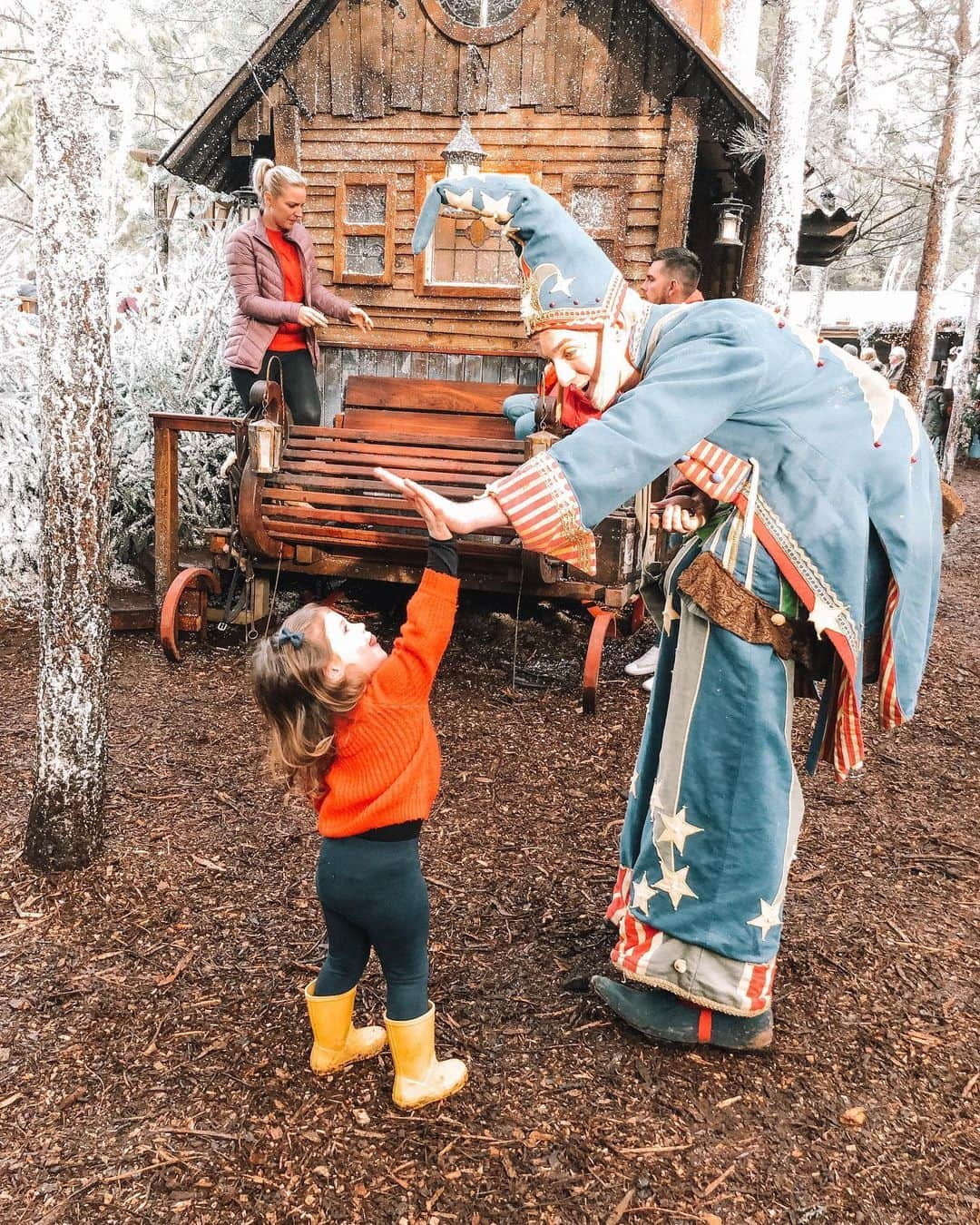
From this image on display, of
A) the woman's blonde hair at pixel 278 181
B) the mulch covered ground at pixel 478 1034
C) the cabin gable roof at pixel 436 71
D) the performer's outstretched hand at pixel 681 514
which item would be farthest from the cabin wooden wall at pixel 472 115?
the performer's outstretched hand at pixel 681 514

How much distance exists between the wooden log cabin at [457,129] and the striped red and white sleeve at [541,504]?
235 inches

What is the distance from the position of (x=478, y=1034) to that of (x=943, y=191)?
11656 mm

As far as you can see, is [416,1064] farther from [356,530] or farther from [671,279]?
[671,279]

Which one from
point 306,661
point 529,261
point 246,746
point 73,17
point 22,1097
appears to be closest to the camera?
point 306,661

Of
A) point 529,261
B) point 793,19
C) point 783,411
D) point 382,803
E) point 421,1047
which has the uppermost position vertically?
point 793,19

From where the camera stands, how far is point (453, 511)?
1.76m

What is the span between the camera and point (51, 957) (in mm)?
2666

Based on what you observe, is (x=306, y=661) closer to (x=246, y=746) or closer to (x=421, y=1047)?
(x=421, y=1047)

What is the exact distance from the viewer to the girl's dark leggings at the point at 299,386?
6.13m

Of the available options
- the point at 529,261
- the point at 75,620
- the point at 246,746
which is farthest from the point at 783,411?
the point at 246,746

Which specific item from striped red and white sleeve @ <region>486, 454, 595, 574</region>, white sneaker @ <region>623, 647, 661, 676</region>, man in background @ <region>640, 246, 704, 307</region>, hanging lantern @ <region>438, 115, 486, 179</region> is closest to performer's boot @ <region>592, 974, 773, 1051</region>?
striped red and white sleeve @ <region>486, 454, 595, 574</region>

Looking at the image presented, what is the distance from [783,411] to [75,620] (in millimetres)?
2119

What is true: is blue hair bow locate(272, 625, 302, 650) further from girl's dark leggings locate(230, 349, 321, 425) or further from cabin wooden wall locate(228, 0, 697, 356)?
cabin wooden wall locate(228, 0, 697, 356)

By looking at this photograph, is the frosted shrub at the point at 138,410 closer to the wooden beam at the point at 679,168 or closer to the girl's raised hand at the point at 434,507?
the wooden beam at the point at 679,168
